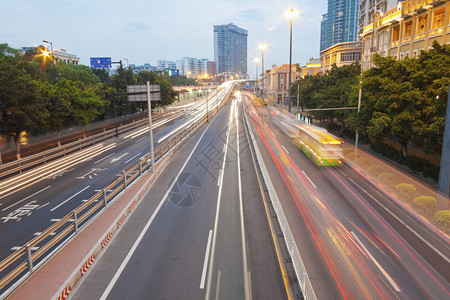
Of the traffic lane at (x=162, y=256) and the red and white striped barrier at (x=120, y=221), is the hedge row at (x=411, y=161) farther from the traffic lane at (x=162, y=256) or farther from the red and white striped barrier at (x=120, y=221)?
the red and white striped barrier at (x=120, y=221)

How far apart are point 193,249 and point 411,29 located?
142 feet

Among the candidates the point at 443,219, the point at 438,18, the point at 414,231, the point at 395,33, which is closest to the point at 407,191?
the point at 443,219

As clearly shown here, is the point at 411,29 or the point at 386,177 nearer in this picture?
the point at 386,177

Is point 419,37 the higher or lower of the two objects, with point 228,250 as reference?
higher

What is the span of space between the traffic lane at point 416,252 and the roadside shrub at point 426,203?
1263mm

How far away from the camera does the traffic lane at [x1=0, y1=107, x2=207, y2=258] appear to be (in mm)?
15610

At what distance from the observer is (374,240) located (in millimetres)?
14922

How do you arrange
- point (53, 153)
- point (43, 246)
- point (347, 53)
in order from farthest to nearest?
point (347, 53) → point (53, 153) → point (43, 246)

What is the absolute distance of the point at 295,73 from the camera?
131875 mm

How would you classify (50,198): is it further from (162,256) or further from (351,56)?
(351,56)

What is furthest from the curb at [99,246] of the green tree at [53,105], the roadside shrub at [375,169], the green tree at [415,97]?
the green tree at [415,97]

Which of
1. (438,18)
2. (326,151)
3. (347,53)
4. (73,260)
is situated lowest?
(73,260)

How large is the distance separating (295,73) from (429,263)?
12741 cm

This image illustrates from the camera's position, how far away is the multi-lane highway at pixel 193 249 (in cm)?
1100
